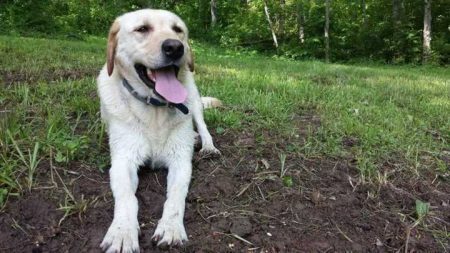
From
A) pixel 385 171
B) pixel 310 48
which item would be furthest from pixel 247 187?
pixel 310 48

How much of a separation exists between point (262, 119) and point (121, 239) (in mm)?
2295

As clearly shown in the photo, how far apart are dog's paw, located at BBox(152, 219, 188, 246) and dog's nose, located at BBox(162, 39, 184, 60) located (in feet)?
3.57

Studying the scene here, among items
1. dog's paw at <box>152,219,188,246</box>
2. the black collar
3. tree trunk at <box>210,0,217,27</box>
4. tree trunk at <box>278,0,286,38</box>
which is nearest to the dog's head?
the black collar

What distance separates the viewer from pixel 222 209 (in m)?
2.82

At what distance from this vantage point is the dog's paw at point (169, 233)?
2.44 metres

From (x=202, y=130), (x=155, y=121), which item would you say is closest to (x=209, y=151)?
(x=202, y=130)

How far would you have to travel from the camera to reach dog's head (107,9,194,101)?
304 centimetres

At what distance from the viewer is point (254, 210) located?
2865mm

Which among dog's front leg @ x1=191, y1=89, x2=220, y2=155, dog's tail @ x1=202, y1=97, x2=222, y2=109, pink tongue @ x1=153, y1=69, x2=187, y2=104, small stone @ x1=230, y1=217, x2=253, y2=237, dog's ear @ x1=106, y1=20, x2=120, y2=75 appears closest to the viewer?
small stone @ x1=230, y1=217, x2=253, y2=237

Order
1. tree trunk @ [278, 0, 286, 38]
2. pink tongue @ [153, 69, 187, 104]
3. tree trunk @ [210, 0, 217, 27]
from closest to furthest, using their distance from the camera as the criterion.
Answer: pink tongue @ [153, 69, 187, 104] < tree trunk @ [278, 0, 286, 38] < tree trunk @ [210, 0, 217, 27]

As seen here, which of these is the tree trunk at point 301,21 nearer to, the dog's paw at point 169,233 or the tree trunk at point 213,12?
the tree trunk at point 213,12

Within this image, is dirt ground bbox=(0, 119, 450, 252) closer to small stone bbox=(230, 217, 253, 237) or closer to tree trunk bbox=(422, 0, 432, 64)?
small stone bbox=(230, 217, 253, 237)

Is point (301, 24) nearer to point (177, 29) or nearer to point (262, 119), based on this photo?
point (262, 119)

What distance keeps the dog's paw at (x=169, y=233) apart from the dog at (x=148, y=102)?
0.21 metres
